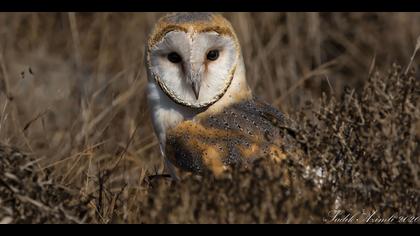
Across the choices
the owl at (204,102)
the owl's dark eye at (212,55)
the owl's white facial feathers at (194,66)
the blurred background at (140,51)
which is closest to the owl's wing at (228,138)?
the owl at (204,102)

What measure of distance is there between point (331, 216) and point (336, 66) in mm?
4139

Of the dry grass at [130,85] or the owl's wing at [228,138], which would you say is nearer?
the dry grass at [130,85]

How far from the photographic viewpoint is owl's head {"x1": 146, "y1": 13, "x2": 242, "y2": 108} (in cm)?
336

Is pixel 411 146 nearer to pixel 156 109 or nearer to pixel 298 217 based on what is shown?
pixel 298 217

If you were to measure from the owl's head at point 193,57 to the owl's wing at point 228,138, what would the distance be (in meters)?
0.10

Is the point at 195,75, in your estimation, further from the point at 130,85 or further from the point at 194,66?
the point at 130,85

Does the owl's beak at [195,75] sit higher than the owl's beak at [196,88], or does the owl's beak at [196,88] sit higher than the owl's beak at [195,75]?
the owl's beak at [195,75]

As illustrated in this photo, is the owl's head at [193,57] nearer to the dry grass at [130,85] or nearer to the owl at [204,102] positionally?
the owl at [204,102]

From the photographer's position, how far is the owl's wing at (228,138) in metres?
3.35

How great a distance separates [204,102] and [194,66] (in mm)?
206

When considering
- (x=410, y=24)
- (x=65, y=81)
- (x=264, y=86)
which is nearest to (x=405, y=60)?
(x=410, y=24)

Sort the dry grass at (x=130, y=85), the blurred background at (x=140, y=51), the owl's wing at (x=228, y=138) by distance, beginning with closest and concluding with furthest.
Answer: the dry grass at (x=130, y=85) < the owl's wing at (x=228, y=138) < the blurred background at (x=140, y=51)

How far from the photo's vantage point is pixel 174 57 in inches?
136

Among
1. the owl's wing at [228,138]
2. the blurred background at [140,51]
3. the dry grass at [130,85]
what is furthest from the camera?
the blurred background at [140,51]
